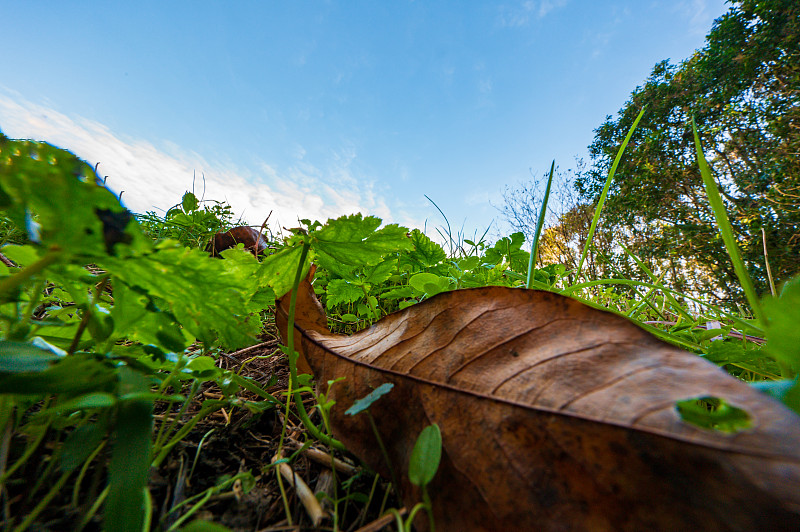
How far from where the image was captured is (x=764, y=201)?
9336mm

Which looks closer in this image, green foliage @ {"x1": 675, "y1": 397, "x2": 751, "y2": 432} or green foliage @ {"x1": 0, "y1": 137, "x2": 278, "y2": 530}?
green foliage @ {"x1": 675, "y1": 397, "x2": 751, "y2": 432}

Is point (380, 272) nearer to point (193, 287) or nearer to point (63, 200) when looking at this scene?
point (193, 287)

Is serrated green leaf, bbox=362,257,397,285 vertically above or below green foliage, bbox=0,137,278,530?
above

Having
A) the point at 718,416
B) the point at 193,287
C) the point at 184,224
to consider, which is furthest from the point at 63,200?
the point at 184,224

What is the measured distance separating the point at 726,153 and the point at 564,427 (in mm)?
16008

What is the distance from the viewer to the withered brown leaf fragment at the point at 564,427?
1.10ft

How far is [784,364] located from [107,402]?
40.2 inches

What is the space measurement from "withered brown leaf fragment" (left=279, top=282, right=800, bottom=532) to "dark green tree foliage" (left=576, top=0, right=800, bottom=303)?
11624mm

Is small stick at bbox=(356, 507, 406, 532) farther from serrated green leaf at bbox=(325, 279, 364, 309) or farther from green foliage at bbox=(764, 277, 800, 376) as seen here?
serrated green leaf at bbox=(325, 279, 364, 309)

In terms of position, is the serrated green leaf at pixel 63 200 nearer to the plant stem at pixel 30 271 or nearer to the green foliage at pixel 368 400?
the plant stem at pixel 30 271

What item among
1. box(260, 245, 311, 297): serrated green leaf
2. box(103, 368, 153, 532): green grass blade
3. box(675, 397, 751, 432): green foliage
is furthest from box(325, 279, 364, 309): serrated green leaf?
box(675, 397, 751, 432): green foliage

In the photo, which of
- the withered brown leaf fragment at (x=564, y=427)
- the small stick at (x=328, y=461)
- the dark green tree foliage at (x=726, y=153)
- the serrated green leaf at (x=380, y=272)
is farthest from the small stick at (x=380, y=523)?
the dark green tree foliage at (x=726, y=153)

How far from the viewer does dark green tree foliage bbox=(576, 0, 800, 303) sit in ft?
30.2

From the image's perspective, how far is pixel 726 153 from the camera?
11.3 metres
